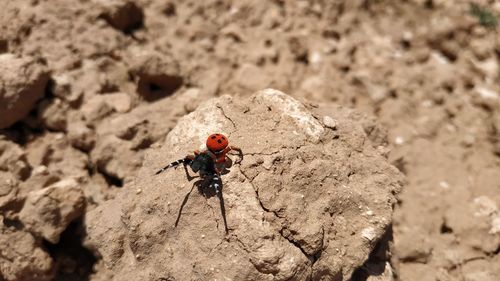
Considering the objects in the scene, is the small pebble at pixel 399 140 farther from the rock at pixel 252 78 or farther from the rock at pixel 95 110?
the rock at pixel 95 110

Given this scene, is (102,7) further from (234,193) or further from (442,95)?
(442,95)

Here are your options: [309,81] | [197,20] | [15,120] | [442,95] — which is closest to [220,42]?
[197,20]

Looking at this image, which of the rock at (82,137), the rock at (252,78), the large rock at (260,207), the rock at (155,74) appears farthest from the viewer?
the rock at (252,78)

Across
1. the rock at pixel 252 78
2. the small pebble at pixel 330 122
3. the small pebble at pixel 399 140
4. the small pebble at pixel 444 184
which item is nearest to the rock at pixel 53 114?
the rock at pixel 252 78

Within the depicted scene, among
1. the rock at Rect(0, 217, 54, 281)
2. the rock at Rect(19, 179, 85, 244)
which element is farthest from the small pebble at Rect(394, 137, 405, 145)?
the rock at Rect(0, 217, 54, 281)

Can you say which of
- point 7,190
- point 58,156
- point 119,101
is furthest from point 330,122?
point 7,190

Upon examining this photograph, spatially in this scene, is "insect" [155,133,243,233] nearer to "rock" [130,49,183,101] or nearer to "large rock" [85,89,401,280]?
"large rock" [85,89,401,280]
